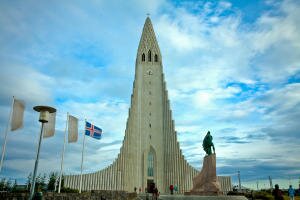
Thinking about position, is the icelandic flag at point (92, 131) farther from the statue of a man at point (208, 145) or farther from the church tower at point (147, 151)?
the church tower at point (147, 151)

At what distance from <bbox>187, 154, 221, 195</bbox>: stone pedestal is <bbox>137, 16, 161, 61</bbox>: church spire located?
1265 inches

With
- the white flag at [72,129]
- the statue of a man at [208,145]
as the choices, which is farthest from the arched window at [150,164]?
the statue of a man at [208,145]

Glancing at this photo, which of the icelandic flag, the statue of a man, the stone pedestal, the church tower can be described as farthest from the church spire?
the stone pedestal

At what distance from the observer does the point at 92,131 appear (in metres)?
25.9

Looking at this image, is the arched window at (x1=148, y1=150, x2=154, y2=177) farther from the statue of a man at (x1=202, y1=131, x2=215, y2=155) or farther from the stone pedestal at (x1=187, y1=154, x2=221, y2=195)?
the statue of a man at (x1=202, y1=131, x2=215, y2=155)

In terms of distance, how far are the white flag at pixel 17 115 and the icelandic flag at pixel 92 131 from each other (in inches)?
343

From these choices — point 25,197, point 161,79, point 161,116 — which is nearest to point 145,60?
point 161,79

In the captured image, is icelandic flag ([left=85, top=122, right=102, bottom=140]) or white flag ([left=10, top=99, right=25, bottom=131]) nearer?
white flag ([left=10, top=99, right=25, bottom=131])

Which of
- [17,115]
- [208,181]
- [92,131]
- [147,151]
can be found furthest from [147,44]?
[17,115]

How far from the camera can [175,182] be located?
4212 centimetres

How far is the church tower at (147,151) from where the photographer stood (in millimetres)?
41344

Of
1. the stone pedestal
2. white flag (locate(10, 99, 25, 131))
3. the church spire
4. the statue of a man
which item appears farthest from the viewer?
the church spire

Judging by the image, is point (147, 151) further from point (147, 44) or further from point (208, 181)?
point (208, 181)

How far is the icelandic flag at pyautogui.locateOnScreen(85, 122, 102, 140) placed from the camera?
25.5m
